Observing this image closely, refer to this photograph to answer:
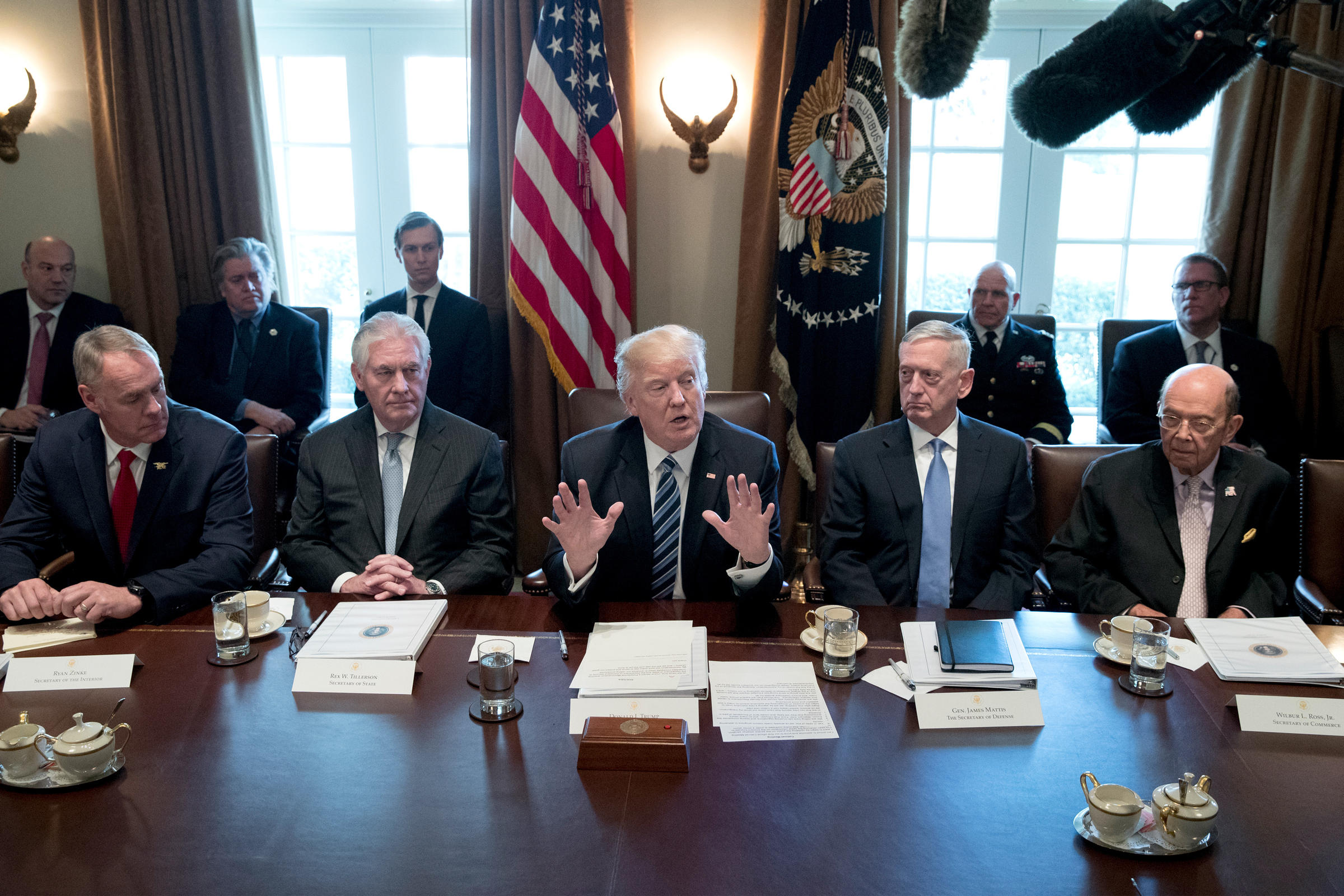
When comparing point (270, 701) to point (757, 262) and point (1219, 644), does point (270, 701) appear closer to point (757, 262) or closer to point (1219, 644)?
point (1219, 644)

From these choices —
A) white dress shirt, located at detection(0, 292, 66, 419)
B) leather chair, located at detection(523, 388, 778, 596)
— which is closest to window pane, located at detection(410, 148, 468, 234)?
white dress shirt, located at detection(0, 292, 66, 419)

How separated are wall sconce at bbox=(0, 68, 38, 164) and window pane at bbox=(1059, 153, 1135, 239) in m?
5.10

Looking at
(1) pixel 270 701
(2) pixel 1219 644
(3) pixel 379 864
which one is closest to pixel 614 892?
(3) pixel 379 864

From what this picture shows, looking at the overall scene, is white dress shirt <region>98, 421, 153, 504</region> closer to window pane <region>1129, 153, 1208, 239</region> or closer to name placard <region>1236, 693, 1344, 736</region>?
name placard <region>1236, 693, 1344, 736</region>

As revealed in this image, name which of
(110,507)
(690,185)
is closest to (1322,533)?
(690,185)

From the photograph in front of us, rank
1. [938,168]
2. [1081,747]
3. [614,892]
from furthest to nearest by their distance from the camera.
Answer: [938,168] < [1081,747] < [614,892]

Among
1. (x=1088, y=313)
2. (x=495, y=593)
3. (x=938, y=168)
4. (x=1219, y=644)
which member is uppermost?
(x=938, y=168)

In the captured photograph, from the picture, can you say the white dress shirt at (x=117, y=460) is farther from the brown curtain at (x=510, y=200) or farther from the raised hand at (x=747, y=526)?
the brown curtain at (x=510, y=200)

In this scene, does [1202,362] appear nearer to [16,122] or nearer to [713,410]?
[713,410]

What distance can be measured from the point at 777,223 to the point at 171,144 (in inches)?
116

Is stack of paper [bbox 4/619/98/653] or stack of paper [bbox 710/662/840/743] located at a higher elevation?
stack of paper [bbox 710/662/840/743]

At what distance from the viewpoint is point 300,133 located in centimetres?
478

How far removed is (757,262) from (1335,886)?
349 cm

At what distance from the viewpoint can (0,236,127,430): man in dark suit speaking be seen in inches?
171
